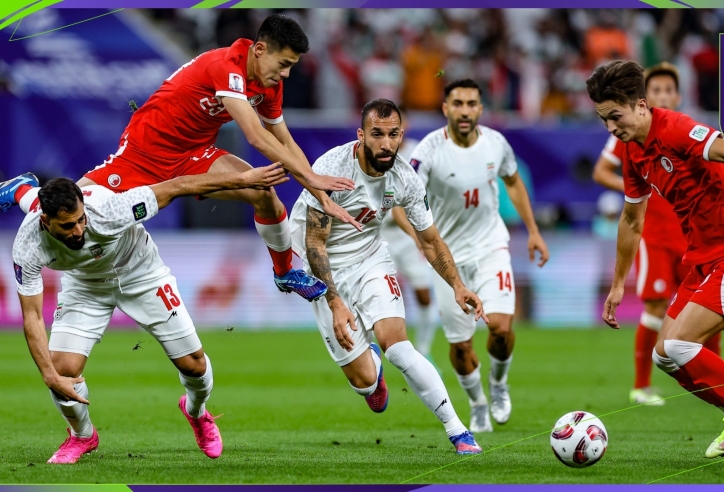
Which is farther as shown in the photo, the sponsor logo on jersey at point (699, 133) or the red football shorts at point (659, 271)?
the red football shorts at point (659, 271)

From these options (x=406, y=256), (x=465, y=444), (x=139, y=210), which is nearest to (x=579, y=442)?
(x=465, y=444)

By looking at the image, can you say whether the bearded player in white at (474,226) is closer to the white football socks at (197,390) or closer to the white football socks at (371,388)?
the white football socks at (371,388)

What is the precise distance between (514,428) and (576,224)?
34.8 feet

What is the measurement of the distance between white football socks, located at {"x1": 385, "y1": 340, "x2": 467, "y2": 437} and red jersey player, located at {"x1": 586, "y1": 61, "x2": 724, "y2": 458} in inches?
59.9

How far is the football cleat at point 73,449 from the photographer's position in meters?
7.61

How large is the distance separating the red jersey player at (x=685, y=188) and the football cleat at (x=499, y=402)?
2767 mm

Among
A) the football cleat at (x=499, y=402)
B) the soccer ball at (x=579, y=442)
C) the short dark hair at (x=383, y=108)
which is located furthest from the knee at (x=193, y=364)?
the football cleat at (x=499, y=402)

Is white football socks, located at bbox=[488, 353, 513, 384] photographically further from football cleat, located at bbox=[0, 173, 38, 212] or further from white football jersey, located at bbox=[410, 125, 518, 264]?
football cleat, located at bbox=[0, 173, 38, 212]

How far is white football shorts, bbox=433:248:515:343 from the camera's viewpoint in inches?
380

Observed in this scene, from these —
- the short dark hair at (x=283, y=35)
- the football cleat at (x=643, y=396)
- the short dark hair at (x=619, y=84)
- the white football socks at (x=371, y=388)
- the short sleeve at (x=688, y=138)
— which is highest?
the short dark hair at (x=283, y=35)

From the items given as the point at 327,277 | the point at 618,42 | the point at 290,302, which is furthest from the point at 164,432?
the point at 618,42

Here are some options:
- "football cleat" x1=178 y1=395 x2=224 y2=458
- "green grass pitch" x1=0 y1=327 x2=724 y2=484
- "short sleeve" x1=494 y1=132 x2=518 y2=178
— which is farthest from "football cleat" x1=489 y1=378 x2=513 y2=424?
"football cleat" x1=178 y1=395 x2=224 y2=458

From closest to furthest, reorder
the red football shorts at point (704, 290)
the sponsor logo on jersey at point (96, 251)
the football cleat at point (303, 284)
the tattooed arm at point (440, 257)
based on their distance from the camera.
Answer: the red football shorts at point (704, 290)
the sponsor logo on jersey at point (96, 251)
the tattooed arm at point (440, 257)
the football cleat at point (303, 284)

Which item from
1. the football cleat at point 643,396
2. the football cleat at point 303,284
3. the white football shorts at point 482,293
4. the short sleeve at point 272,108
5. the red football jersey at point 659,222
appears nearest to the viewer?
the football cleat at point 303,284
